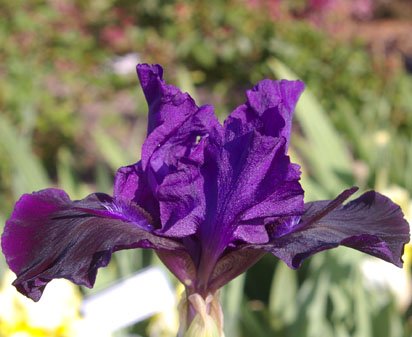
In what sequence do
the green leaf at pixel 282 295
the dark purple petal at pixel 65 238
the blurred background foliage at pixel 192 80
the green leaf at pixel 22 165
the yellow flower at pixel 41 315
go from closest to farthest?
A: the dark purple petal at pixel 65 238 < the yellow flower at pixel 41 315 < the green leaf at pixel 282 295 < the green leaf at pixel 22 165 < the blurred background foliage at pixel 192 80

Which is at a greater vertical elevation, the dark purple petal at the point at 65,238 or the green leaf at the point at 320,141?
the green leaf at the point at 320,141

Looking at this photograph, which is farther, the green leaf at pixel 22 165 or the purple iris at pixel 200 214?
the green leaf at pixel 22 165

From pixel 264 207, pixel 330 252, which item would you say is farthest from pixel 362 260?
pixel 264 207

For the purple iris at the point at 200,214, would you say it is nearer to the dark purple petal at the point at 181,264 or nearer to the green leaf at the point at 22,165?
the dark purple petal at the point at 181,264

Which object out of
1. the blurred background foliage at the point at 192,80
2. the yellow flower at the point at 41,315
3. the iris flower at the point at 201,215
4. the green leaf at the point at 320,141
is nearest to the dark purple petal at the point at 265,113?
the iris flower at the point at 201,215

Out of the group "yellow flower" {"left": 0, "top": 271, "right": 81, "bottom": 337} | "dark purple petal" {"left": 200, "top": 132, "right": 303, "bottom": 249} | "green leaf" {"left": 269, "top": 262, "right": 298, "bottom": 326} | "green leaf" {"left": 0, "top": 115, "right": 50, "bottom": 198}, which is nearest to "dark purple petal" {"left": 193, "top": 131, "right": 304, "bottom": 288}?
"dark purple petal" {"left": 200, "top": 132, "right": 303, "bottom": 249}

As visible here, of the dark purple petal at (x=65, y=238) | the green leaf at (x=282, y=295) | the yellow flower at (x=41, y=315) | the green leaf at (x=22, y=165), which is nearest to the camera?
the dark purple petal at (x=65, y=238)

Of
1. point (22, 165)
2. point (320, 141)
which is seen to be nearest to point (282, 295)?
point (320, 141)
